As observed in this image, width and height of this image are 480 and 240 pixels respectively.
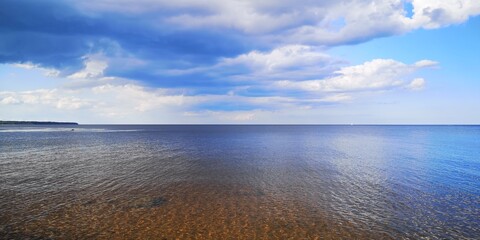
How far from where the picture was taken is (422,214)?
20984mm

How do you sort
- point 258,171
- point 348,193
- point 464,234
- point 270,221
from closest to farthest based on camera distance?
point 464,234 → point 270,221 → point 348,193 → point 258,171

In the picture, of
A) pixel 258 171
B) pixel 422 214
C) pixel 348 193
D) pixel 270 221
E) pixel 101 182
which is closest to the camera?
pixel 270 221

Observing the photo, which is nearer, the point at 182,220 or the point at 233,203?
the point at 182,220

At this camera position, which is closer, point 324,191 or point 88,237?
point 88,237

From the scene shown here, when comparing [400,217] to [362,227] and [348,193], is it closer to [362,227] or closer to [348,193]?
[362,227]

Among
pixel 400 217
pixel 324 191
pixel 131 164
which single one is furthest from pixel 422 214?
pixel 131 164

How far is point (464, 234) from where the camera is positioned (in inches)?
687

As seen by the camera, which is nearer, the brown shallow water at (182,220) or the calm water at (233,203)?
the brown shallow water at (182,220)

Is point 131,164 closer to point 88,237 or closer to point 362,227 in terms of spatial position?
point 88,237

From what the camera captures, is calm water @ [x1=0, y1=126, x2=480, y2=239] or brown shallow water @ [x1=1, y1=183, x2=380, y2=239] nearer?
brown shallow water @ [x1=1, y1=183, x2=380, y2=239]

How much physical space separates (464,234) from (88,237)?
74.8 ft

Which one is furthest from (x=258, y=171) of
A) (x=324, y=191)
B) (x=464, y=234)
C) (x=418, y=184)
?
(x=464, y=234)

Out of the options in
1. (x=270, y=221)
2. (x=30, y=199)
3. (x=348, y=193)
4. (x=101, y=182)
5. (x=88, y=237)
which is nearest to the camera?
(x=88, y=237)

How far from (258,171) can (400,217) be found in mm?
20350
